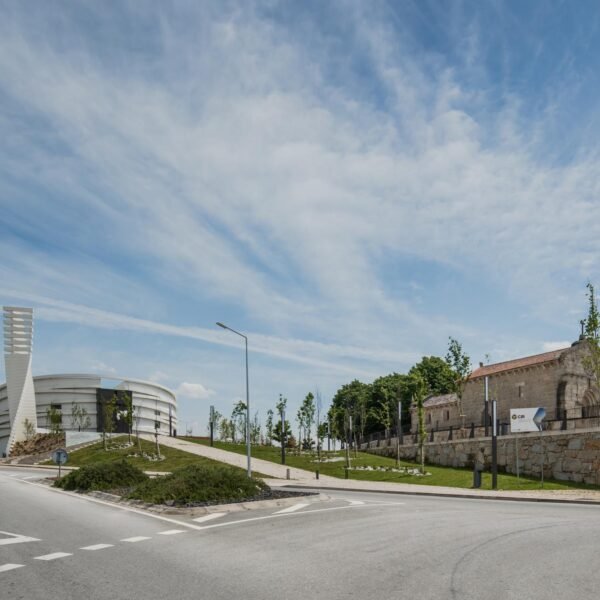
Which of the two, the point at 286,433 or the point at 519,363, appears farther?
the point at 286,433

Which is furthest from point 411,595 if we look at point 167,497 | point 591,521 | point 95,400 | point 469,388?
point 95,400

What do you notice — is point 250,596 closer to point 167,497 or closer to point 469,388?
point 167,497

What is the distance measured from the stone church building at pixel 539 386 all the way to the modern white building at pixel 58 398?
52.2 meters

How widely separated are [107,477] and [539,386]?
37.6 m

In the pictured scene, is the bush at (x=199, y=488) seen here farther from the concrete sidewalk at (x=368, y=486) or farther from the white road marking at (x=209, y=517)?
the concrete sidewalk at (x=368, y=486)

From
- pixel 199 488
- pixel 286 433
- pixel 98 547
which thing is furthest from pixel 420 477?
pixel 286 433

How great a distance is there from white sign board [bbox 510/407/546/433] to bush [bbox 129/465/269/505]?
23.0 m

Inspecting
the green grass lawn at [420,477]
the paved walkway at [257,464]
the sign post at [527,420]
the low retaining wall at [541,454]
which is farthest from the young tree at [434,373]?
the sign post at [527,420]

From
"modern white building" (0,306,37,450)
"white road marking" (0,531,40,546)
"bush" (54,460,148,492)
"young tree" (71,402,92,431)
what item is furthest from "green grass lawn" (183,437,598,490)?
"modern white building" (0,306,37,450)

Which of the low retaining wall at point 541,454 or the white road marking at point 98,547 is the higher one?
the white road marking at point 98,547

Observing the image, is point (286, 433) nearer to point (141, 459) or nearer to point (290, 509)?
point (141, 459)

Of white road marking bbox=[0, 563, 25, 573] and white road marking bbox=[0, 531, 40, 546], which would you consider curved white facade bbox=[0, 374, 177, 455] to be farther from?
white road marking bbox=[0, 563, 25, 573]

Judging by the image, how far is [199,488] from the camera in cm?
1898

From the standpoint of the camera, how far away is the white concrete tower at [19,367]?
10981 centimetres
